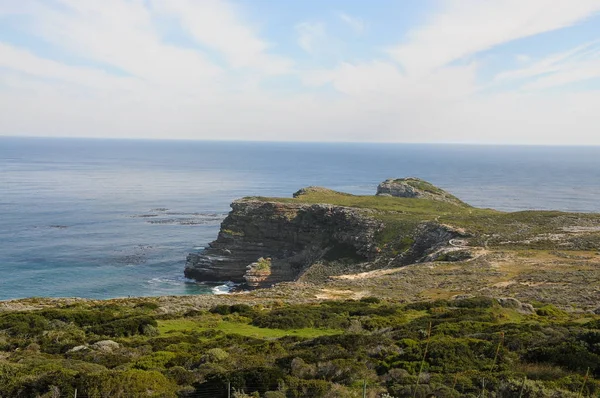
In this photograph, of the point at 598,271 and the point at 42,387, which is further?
the point at 598,271

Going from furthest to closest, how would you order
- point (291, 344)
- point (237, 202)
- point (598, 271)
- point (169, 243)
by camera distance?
point (169, 243)
point (237, 202)
point (598, 271)
point (291, 344)

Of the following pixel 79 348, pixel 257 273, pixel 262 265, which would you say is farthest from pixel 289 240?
pixel 79 348

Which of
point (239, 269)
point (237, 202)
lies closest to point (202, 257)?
point (239, 269)

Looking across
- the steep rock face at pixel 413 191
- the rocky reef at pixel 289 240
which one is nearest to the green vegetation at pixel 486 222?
the rocky reef at pixel 289 240

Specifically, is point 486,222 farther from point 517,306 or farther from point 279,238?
point 517,306

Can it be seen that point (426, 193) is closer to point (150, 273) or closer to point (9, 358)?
point (150, 273)

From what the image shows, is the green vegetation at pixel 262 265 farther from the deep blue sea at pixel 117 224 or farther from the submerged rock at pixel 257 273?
the deep blue sea at pixel 117 224

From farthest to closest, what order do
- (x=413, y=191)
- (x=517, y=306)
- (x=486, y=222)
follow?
(x=413, y=191) < (x=486, y=222) < (x=517, y=306)

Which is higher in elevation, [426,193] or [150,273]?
[426,193]
